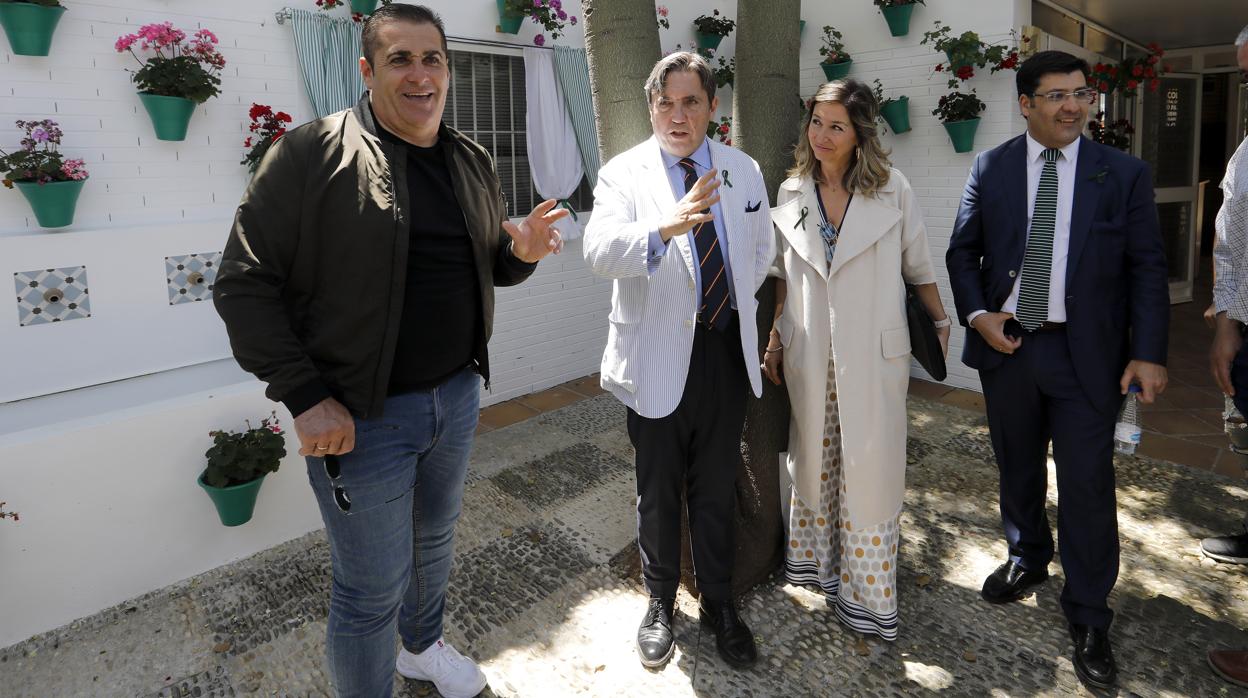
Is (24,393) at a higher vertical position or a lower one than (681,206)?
lower

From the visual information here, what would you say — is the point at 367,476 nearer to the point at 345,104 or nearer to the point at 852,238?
the point at 852,238

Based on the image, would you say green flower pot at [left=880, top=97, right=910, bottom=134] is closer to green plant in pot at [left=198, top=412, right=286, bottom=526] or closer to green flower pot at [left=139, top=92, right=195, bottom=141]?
green flower pot at [left=139, top=92, right=195, bottom=141]

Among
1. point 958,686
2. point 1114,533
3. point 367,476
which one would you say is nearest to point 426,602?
point 367,476

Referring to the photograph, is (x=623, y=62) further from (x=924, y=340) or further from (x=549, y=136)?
(x=549, y=136)

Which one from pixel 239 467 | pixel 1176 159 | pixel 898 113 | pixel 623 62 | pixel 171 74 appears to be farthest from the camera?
pixel 1176 159

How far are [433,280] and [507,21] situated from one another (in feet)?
12.3

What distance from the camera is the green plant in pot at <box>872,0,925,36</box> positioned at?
541cm

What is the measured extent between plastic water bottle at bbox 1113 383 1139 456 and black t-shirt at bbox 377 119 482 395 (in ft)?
6.56

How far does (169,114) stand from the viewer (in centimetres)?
360

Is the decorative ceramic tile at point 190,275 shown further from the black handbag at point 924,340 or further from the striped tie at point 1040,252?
the striped tie at point 1040,252

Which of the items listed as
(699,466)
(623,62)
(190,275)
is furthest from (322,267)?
(190,275)

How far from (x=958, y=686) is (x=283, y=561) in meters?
2.59

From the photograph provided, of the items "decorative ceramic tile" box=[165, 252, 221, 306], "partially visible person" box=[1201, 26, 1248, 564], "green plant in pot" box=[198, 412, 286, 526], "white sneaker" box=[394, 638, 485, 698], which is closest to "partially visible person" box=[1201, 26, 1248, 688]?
"partially visible person" box=[1201, 26, 1248, 564]

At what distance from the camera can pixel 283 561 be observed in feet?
10.4
